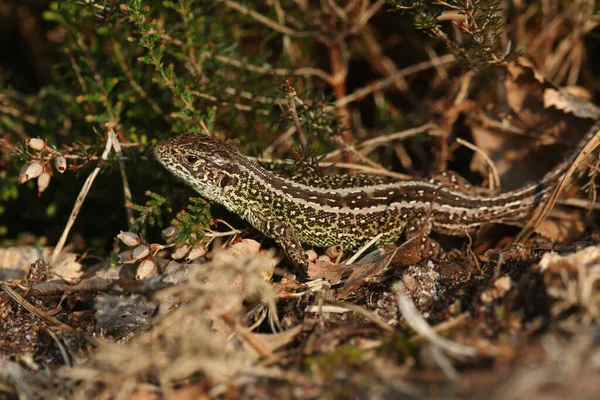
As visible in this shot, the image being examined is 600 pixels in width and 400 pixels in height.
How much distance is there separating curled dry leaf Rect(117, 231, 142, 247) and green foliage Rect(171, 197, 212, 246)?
0.32m

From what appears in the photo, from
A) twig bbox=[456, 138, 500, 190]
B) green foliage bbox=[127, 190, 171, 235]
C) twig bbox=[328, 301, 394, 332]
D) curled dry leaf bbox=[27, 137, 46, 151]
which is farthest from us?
twig bbox=[456, 138, 500, 190]

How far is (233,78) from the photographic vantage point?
19.6 feet

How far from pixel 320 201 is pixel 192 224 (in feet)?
3.99

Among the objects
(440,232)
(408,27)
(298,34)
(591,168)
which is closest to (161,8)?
(298,34)

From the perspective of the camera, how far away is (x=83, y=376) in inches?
107

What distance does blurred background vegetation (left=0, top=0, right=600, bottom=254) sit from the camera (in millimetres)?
4910

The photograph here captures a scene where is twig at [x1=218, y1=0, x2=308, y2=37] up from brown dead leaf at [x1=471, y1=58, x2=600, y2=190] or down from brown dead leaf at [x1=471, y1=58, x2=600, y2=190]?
up

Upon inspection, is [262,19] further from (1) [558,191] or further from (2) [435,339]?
(2) [435,339]

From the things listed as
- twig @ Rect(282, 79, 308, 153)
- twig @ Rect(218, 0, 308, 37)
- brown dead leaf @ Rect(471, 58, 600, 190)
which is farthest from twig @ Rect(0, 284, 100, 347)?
brown dead leaf @ Rect(471, 58, 600, 190)

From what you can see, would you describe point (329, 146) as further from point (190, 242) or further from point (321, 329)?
point (321, 329)

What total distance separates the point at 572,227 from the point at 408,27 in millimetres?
3479

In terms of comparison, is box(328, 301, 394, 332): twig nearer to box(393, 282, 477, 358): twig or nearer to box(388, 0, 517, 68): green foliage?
box(393, 282, 477, 358): twig

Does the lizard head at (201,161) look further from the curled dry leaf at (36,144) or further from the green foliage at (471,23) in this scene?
the green foliage at (471,23)

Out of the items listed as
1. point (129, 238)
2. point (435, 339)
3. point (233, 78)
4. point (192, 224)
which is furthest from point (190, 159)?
point (435, 339)
